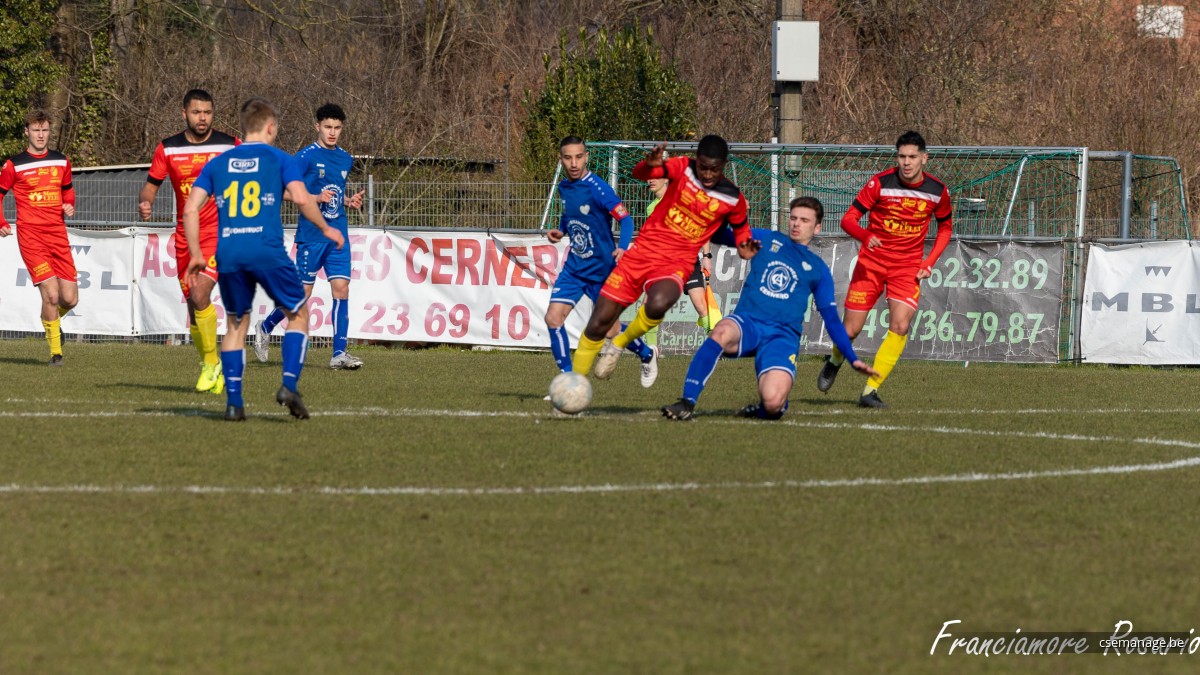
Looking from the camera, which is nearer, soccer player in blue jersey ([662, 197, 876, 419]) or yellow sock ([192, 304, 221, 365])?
soccer player in blue jersey ([662, 197, 876, 419])

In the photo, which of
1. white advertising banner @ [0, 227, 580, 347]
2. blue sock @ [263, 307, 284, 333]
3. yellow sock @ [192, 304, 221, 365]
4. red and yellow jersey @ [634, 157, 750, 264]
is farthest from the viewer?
white advertising banner @ [0, 227, 580, 347]

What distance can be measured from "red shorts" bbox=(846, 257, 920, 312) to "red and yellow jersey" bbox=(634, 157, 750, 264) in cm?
203

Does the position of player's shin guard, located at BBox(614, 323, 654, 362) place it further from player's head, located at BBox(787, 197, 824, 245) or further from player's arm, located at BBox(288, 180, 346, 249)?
player's arm, located at BBox(288, 180, 346, 249)

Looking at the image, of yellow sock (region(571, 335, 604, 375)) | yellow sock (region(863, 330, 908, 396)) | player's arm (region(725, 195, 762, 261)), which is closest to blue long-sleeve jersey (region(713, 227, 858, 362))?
player's arm (region(725, 195, 762, 261))

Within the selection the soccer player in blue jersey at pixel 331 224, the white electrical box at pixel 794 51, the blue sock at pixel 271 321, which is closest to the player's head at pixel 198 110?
the soccer player in blue jersey at pixel 331 224

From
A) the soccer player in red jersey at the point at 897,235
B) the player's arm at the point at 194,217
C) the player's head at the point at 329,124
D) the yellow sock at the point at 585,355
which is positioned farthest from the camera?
the player's head at the point at 329,124

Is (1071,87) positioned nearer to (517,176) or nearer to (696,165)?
(517,176)

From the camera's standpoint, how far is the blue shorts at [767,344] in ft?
33.1

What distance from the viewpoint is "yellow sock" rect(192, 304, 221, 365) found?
11.3 metres

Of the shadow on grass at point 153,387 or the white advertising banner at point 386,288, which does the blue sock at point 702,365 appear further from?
the white advertising banner at point 386,288

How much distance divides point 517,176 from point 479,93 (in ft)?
37.1

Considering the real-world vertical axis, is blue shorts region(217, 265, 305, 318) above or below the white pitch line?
above

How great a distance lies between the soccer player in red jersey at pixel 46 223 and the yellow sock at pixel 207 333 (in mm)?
3690

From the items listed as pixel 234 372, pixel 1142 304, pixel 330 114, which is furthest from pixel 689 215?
pixel 1142 304
